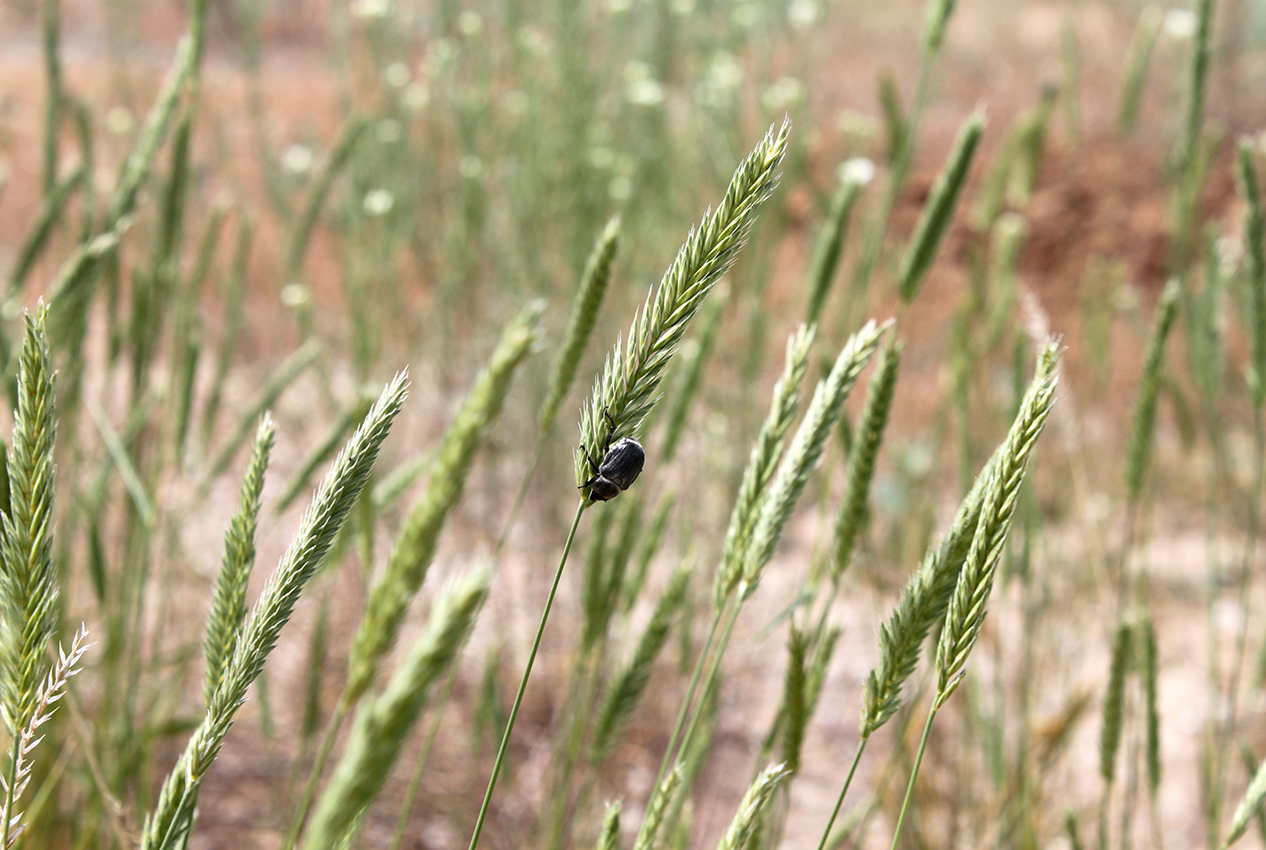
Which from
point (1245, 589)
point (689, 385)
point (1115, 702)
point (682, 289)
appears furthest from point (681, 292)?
point (1245, 589)

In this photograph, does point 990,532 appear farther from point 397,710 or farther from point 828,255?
point 828,255

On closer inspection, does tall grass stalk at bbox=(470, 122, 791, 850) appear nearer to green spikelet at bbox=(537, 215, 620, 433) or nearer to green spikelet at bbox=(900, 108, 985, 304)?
green spikelet at bbox=(537, 215, 620, 433)

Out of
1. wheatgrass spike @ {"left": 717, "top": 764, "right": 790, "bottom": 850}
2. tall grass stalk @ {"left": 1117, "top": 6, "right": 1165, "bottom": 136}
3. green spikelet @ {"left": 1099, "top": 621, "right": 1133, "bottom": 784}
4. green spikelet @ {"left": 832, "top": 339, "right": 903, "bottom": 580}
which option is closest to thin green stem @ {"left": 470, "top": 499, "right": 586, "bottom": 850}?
wheatgrass spike @ {"left": 717, "top": 764, "right": 790, "bottom": 850}

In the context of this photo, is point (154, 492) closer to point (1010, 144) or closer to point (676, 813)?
point (676, 813)

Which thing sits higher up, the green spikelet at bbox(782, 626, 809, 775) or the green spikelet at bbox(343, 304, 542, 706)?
the green spikelet at bbox(782, 626, 809, 775)

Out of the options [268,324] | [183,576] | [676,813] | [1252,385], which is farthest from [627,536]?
[268,324]

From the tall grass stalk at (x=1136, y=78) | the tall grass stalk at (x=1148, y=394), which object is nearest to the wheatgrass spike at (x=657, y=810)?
the tall grass stalk at (x=1148, y=394)

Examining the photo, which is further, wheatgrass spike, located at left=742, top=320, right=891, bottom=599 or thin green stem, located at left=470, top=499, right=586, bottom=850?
Result: wheatgrass spike, located at left=742, top=320, right=891, bottom=599

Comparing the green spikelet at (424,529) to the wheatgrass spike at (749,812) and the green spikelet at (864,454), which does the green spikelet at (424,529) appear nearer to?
the wheatgrass spike at (749,812)
